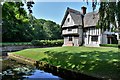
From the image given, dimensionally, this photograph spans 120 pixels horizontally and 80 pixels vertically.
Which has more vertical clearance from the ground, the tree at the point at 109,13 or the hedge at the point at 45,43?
the tree at the point at 109,13

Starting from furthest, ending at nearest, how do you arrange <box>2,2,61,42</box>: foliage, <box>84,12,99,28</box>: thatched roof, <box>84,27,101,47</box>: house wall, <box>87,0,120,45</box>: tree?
<box>2,2,61,42</box>: foliage → <box>84,12,99,28</box>: thatched roof → <box>84,27,101,47</box>: house wall → <box>87,0,120,45</box>: tree

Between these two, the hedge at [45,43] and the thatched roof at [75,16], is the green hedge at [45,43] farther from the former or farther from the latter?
the thatched roof at [75,16]

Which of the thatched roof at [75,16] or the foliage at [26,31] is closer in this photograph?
the thatched roof at [75,16]

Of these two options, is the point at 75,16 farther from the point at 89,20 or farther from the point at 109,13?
the point at 109,13

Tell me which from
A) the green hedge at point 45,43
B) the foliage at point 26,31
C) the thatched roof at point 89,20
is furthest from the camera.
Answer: the foliage at point 26,31

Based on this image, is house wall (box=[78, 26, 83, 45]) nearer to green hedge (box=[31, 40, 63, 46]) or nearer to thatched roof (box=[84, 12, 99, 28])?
thatched roof (box=[84, 12, 99, 28])

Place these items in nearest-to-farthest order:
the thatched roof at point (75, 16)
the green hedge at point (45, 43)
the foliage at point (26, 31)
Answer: the thatched roof at point (75, 16)
the green hedge at point (45, 43)
the foliage at point (26, 31)

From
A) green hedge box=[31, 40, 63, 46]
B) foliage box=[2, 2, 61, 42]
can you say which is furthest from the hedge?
foliage box=[2, 2, 61, 42]


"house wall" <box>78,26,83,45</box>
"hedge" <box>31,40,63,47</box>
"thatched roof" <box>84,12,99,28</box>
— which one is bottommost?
"hedge" <box>31,40,63,47</box>

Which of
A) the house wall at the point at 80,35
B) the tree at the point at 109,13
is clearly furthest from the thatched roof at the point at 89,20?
the tree at the point at 109,13

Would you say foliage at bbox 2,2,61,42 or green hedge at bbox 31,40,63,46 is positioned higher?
foliage at bbox 2,2,61,42

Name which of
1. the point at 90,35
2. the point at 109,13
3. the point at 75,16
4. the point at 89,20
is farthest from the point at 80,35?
the point at 109,13

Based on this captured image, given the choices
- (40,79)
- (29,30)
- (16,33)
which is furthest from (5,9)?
(29,30)

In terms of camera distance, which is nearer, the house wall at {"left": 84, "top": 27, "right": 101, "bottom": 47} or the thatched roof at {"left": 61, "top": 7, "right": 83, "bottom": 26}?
the house wall at {"left": 84, "top": 27, "right": 101, "bottom": 47}
